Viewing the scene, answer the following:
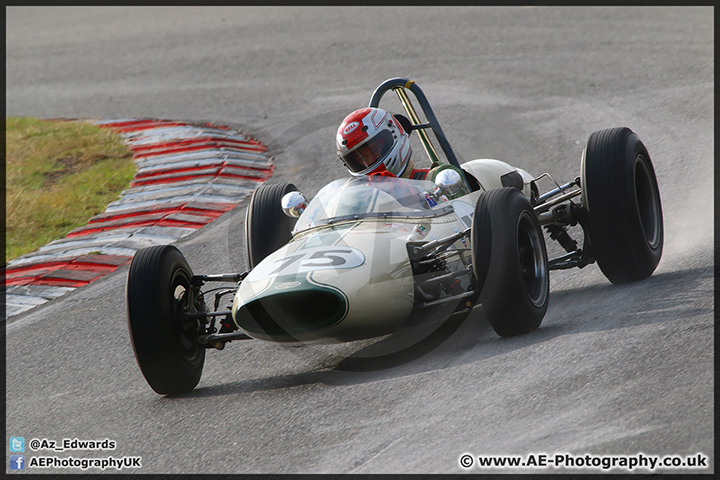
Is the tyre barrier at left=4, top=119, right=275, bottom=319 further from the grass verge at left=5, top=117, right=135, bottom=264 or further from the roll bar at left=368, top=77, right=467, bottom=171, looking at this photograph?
the roll bar at left=368, top=77, right=467, bottom=171

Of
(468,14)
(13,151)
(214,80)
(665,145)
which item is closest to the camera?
(665,145)

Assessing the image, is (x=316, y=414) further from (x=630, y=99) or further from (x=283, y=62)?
(x=283, y=62)

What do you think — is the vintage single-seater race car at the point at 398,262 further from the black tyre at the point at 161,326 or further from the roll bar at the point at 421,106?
the roll bar at the point at 421,106

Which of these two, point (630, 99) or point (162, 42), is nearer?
point (630, 99)

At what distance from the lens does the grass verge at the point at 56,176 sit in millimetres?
10273

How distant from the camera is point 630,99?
11656 mm

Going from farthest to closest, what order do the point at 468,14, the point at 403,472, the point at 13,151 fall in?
the point at 468,14
the point at 13,151
the point at 403,472

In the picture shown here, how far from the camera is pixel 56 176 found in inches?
463

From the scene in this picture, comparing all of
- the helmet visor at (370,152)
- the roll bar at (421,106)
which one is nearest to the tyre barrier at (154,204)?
the roll bar at (421,106)

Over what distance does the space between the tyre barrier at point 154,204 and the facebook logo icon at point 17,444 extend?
2831 mm

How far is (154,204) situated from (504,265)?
605 cm

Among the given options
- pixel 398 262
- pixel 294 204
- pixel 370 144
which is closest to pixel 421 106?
pixel 370 144

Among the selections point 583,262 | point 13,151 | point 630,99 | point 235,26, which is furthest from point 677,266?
point 235,26

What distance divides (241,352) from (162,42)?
41.7 feet
